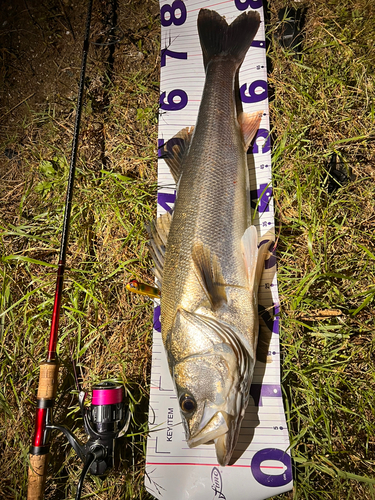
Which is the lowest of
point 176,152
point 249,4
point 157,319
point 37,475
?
point 37,475

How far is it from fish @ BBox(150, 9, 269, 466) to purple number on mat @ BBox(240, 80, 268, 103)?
226 mm

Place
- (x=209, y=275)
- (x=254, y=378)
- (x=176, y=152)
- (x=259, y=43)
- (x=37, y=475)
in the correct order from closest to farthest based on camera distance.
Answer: (x=209, y=275)
(x=37, y=475)
(x=254, y=378)
(x=176, y=152)
(x=259, y=43)

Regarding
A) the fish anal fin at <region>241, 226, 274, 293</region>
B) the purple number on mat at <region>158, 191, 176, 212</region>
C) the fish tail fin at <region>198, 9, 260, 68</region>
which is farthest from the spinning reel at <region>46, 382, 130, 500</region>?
the fish tail fin at <region>198, 9, 260, 68</region>

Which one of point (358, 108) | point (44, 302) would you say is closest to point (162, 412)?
point (44, 302)

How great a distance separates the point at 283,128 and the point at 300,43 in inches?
28.0

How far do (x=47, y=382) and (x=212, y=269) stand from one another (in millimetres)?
1267

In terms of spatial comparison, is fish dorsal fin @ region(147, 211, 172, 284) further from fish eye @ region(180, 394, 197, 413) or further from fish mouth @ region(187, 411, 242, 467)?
fish mouth @ region(187, 411, 242, 467)

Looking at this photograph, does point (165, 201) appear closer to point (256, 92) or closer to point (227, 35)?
point (256, 92)

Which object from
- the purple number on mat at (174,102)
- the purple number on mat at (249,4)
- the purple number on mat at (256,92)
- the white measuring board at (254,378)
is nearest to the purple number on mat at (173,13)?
the white measuring board at (254,378)

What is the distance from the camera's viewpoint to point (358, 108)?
8.04 ft

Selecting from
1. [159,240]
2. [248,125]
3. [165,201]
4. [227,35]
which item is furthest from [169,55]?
[159,240]

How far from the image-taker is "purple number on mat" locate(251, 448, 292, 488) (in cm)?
199

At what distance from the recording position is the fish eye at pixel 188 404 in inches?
67.1

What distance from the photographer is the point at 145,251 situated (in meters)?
2.49
